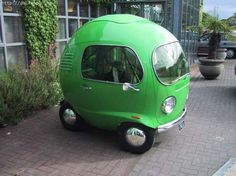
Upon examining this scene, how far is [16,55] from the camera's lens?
7035mm

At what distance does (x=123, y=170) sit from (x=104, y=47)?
6.13ft

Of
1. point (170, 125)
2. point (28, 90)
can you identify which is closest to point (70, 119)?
point (28, 90)

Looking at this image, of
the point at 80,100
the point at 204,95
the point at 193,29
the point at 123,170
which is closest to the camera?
the point at 123,170

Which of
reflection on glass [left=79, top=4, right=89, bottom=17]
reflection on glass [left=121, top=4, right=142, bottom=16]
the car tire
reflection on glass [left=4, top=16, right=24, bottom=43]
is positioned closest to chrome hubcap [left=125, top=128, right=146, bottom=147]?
the car tire

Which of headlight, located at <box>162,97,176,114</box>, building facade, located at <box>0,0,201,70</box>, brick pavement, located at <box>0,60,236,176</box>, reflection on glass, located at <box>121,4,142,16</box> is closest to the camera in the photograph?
brick pavement, located at <box>0,60,236,176</box>

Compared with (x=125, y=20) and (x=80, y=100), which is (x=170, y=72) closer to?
(x=125, y=20)

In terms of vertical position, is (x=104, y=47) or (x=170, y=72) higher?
(x=104, y=47)

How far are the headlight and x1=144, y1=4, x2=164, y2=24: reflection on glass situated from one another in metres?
7.06

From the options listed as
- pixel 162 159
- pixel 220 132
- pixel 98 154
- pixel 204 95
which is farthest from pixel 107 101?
pixel 204 95

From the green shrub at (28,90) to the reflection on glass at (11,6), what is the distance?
1.31m

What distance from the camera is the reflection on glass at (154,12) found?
1084 cm

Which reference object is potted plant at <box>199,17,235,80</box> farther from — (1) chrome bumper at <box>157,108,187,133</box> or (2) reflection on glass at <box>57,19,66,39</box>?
(1) chrome bumper at <box>157,108,187,133</box>

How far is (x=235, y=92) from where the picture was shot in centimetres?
833

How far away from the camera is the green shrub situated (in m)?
5.51
